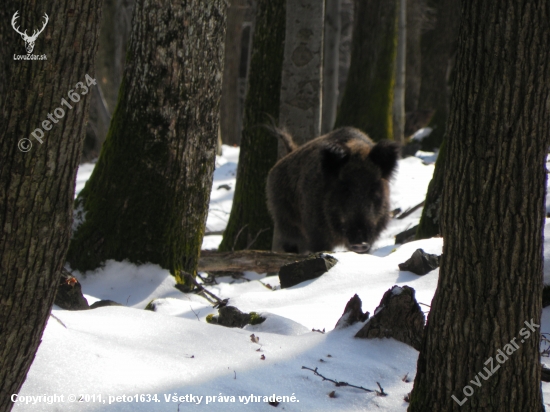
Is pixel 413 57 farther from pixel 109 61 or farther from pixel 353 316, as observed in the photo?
pixel 353 316

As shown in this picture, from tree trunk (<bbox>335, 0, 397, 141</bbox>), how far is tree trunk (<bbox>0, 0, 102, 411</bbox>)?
12.4 metres

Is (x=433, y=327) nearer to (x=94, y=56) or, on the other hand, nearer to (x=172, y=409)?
(x=172, y=409)

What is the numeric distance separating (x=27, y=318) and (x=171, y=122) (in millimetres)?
3715

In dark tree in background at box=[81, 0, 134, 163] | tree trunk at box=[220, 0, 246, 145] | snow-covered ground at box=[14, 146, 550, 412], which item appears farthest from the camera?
tree trunk at box=[220, 0, 246, 145]

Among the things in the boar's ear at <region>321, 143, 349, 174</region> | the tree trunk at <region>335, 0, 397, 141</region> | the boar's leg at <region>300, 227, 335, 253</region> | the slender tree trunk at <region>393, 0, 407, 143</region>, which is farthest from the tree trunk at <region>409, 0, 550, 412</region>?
the slender tree trunk at <region>393, 0, 407, 143</region>

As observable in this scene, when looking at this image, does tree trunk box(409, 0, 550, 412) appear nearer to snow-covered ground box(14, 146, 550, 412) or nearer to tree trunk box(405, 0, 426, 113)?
snow-covered ground box(14, 146, 550, 412)

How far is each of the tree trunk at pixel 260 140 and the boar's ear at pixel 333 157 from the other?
2.08 meters

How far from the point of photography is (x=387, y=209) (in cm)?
787

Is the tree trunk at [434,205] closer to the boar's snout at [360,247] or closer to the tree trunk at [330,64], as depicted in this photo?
the boar's snout at [360,247]

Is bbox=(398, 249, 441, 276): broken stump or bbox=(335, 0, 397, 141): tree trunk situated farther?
bbox=(335, 0, 397, 141): tree trunk

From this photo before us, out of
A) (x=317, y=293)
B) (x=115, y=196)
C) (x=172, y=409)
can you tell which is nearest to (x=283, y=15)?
(x=115, y=196)

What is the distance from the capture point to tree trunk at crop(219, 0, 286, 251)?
945cm

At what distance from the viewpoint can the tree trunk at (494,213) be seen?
9.44 feet

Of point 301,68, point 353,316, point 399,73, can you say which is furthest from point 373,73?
point 353,316
